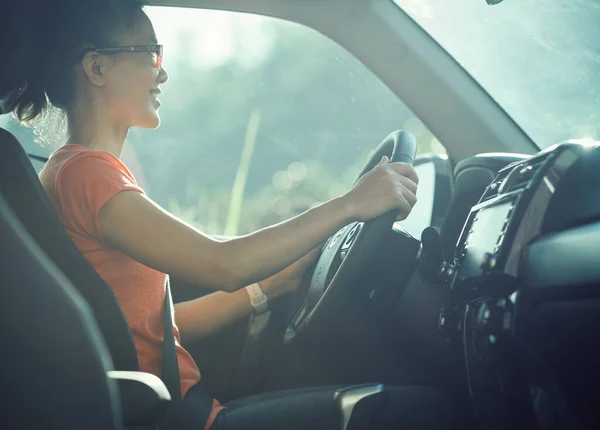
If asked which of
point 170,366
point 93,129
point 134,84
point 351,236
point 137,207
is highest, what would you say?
point 134,84

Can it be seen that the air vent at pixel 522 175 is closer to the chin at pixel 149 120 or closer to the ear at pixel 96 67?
the chin at pixel 149 120

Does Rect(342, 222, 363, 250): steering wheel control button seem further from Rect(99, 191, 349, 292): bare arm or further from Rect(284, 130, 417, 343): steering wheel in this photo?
Rect(99, 191, 349, 292): bare arm

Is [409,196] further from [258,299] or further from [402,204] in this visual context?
[258,299]

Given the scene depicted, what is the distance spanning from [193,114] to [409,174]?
37.1 feet

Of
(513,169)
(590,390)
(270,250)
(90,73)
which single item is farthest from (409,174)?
(90,73)

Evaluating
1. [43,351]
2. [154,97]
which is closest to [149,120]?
[154,97]

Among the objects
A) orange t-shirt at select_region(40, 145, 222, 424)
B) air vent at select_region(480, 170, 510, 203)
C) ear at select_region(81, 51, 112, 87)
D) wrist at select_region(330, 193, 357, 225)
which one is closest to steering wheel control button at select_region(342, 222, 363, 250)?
wrist at select_region(330, 193, 357, 225)

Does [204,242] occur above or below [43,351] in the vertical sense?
above

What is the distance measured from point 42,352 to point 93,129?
2.14ft

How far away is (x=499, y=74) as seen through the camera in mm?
1876

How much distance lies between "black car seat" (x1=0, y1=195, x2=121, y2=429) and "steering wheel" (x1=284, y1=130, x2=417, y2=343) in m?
0.52

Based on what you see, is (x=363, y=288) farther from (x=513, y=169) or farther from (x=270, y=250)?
(x=513, y=169)

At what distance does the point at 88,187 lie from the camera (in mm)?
1217

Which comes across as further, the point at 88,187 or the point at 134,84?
the point at 134,84
